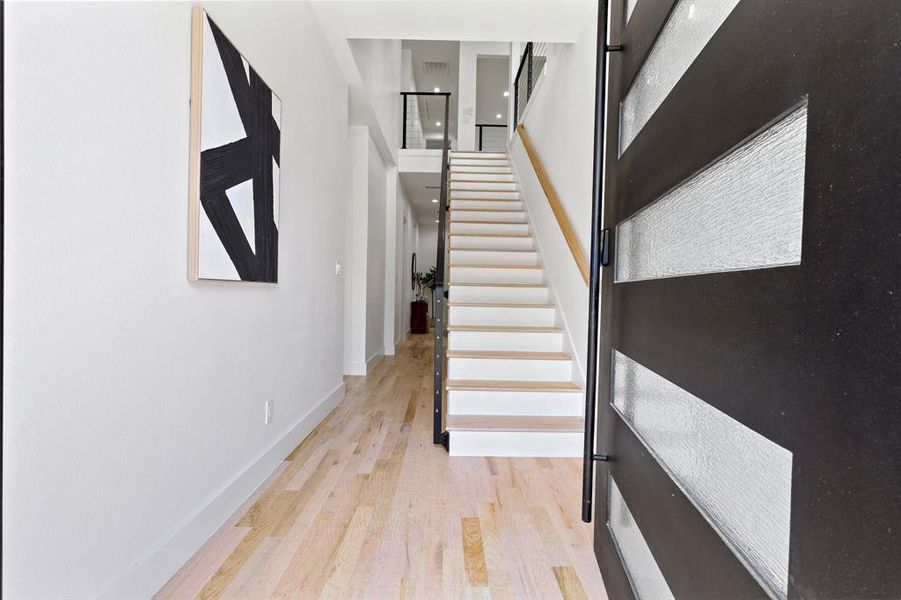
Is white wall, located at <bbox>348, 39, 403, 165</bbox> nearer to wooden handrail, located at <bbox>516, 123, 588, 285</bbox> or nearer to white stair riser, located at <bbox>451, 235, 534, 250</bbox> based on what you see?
white stair riser, located at <bbox>451, 235, 534, 250</bbox>

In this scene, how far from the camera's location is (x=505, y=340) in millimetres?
3455

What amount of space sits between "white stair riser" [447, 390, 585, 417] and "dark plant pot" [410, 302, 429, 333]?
6312 millimetres

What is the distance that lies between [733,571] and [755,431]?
21 centimetres

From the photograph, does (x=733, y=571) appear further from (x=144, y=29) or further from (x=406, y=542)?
(x=144, y=29)

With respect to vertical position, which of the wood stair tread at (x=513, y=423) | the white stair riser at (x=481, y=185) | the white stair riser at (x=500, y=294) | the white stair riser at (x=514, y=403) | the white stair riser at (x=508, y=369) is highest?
the white stair riser at (x=481, y=185)

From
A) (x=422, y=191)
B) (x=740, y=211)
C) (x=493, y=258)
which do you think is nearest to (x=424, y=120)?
(x=422, y=191)

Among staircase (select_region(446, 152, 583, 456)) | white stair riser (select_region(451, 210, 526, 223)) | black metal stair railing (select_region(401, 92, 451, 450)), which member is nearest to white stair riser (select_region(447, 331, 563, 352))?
staircase (select_region(446, 152, 583, 456))

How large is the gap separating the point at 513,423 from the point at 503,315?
1136 mm

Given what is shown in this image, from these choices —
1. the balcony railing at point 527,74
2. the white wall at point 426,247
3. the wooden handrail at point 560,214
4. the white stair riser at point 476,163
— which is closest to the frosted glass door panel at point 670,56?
the wooden handrail at point 560,214

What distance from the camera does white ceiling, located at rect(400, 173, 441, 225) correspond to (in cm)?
700

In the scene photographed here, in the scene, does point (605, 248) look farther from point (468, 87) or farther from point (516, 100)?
point (468, 87)

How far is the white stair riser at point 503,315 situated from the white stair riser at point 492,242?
1184 millimetres

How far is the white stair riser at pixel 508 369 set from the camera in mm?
3168

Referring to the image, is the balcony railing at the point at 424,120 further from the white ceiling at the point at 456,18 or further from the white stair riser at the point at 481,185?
the white ceiling at the point at 456,18
